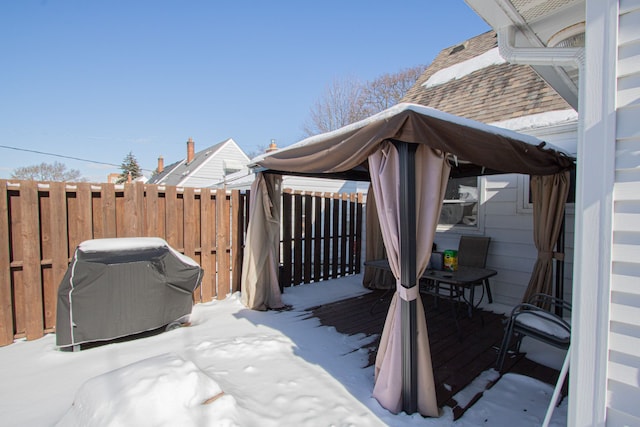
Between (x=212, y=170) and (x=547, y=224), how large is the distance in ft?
50.9

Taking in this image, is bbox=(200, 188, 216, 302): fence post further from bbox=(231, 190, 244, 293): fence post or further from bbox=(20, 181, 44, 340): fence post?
bbox=(20, 181, 44, 340): fence post

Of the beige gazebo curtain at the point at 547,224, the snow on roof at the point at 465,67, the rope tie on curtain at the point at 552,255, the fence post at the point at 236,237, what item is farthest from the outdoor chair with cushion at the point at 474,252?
the snow on roof at the point at 465,67

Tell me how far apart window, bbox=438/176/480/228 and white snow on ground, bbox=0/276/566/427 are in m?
2.83

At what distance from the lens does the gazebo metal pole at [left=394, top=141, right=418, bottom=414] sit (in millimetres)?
2057

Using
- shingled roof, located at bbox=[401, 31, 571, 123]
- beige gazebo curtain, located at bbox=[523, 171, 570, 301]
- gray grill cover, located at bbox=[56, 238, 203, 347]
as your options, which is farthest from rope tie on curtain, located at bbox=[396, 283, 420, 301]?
shingled roof, located at bbox=[401, 31, 571, 123]

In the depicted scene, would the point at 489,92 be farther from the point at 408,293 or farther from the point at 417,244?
the point at 408,293

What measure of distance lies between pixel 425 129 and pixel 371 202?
324 cm

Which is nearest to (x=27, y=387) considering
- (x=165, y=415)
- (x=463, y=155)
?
(x=165, y=415)

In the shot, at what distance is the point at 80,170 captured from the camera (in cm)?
2442

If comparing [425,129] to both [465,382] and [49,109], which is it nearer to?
[465,382]

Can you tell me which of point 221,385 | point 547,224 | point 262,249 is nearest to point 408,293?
point 221,385

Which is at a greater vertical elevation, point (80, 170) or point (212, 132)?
point (212, 132)

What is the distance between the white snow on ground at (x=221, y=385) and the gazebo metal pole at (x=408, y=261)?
26 cm

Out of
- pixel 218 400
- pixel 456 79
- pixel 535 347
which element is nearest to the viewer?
pixel 218 400
